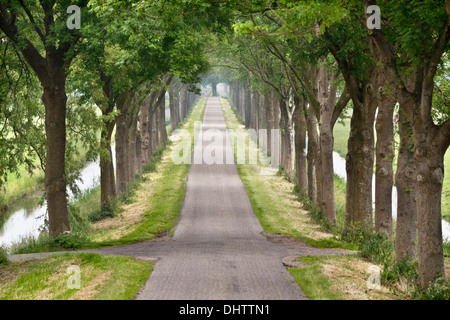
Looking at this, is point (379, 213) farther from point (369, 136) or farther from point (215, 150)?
point (215, 150)

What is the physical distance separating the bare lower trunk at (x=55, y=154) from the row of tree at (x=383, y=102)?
709 centimetres

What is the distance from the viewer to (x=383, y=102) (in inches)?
626

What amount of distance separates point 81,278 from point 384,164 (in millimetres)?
9722

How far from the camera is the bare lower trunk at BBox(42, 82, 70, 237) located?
19.1 m

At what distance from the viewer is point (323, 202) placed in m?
23.3

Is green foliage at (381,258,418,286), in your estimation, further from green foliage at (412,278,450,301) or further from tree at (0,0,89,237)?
tree at (0,0,89,237)

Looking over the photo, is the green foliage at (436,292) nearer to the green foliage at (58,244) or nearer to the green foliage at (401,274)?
the green foliage at (401,274)

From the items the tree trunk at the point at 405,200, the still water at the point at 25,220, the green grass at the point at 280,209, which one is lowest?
the still water at the point at 25,220

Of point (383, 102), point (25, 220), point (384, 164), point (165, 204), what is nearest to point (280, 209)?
point (165, 204)

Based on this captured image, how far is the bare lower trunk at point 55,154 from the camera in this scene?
62.6 feet

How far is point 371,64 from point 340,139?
55919 millimetres

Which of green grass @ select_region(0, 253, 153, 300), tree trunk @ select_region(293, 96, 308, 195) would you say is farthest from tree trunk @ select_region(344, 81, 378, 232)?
tree trunk @ select_region(293, 96, 308, 195)

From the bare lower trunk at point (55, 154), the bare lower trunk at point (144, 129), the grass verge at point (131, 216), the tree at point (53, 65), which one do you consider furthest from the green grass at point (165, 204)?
the tree at point (53, 65)

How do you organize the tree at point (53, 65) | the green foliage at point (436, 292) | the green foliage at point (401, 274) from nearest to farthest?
the green foliage at point (436, 292) < the green foliage at point (401, 274) < the tree at point (53, 65)
